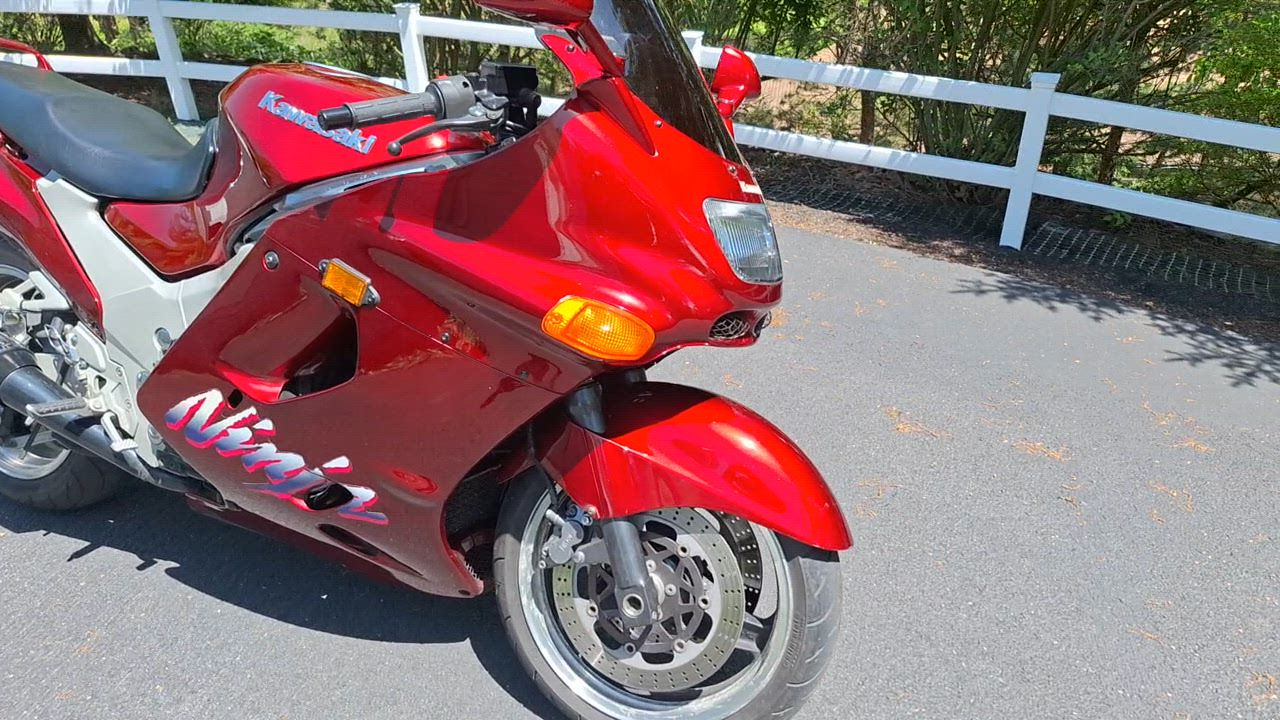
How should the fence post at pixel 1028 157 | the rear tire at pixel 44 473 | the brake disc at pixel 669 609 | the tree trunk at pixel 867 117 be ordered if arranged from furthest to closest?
the tree trunk at pixel 867 117 → the fence post at pixel 1028 157 → the rear tire at pixel 44 473 → the brake disc at pixel 669 609

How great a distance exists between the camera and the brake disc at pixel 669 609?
227 cm

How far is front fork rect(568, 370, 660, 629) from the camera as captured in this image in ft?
7.09

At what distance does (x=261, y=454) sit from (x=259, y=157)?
0.75 m

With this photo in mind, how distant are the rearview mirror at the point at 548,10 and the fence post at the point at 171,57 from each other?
8.42m

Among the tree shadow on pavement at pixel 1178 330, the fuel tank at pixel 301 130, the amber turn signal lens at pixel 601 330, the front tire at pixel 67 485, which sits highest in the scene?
the fuel tank at pixel 301 130

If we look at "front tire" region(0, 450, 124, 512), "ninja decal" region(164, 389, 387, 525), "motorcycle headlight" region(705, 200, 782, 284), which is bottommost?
"front tire" region(0, 450, 124, 512)

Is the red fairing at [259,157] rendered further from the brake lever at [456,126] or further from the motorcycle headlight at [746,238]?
the motorcycle headlight at [746,238]

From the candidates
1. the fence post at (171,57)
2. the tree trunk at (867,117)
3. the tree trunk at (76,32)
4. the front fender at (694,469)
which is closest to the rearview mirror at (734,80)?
the front fender at (694,469)

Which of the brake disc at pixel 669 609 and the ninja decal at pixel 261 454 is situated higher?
the ninja decal at pixel 261 454

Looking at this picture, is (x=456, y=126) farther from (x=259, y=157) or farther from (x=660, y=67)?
(x=259, y=157)

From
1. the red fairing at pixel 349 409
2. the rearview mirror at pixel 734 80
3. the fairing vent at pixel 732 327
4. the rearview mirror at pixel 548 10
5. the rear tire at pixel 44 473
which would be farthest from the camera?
the rear tire at pixel 44 473

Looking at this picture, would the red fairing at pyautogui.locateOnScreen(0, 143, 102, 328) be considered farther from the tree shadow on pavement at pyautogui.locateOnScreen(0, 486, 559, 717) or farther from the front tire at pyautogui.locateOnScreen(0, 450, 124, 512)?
the tree shadow on pavement at pyautogui.locateOnScreen(0, 486, 559, 717)

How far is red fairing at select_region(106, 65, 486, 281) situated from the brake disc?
1043mm

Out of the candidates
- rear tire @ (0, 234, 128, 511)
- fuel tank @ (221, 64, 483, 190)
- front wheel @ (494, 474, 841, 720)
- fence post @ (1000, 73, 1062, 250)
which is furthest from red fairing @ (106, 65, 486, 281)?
fence post @ (1000, 73, 1062, 250)
